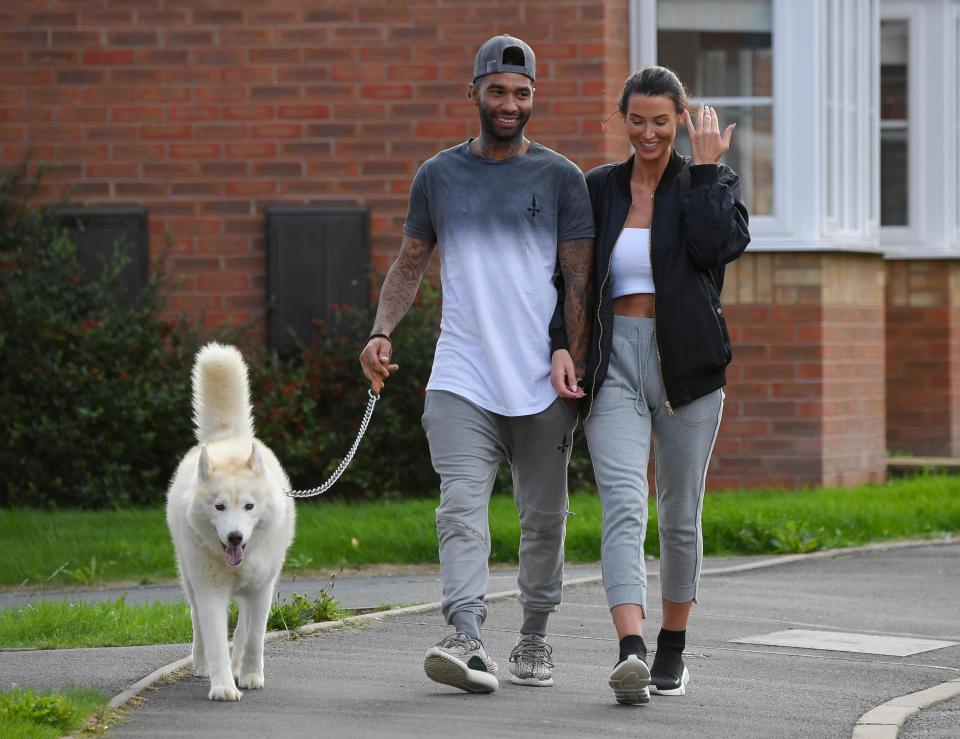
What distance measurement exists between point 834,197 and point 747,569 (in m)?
4.51

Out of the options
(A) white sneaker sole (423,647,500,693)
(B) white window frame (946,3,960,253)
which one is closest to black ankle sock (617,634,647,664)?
(A) white sneaker sole (423,647,500,693)

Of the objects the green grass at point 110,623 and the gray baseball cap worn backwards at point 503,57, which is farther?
the green grass at point 110,623

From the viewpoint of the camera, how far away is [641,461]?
238 inches

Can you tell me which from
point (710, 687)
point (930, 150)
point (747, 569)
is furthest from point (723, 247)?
point (930, 150)

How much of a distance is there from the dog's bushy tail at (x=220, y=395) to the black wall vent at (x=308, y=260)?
6.34 metres

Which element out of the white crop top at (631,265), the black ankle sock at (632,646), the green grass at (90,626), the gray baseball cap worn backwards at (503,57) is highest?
the gray baseball cap worn backwards at (503,57)

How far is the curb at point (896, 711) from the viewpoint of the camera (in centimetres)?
573

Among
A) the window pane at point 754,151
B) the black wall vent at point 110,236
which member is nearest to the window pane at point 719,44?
the window pane at point 754,151

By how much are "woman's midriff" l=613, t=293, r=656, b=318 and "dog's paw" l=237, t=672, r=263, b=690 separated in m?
1.82

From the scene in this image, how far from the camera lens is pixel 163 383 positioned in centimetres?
1275

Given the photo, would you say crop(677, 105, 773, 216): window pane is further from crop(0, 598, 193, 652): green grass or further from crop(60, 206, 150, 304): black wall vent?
crop(0, 598, 193, 652): green grass

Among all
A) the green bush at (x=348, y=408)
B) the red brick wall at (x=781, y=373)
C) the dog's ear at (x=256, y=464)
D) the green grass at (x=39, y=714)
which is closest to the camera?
the green grass at (x=39, y=714)

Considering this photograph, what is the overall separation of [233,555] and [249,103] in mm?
7683

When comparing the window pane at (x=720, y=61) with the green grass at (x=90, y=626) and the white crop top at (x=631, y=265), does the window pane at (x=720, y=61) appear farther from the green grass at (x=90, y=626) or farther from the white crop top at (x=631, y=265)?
the white crop top at (x=631, y=265)
